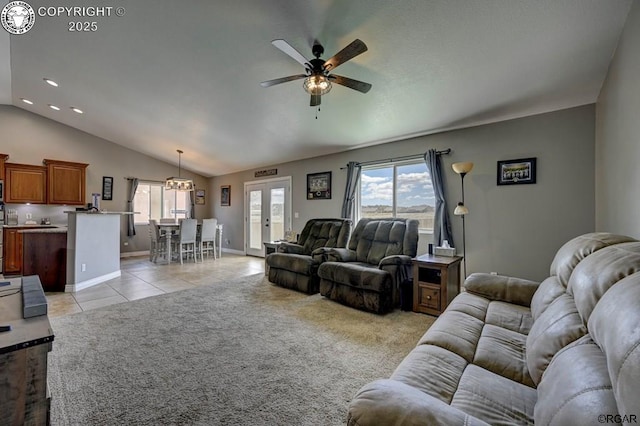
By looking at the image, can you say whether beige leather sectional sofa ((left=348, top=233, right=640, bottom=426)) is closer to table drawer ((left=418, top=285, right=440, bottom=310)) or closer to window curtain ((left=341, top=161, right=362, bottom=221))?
table drawer ((left=418, top=285, right=440, bottom=310))

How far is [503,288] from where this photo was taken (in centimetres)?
212

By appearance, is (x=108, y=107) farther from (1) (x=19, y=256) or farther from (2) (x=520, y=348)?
(2) (x=520, y=348)

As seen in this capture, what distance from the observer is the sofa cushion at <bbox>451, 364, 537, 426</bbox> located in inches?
36.8

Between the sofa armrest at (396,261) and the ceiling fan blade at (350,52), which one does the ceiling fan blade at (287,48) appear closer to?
the ceiling fan blade at (350,52)

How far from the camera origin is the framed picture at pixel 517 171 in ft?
11.2

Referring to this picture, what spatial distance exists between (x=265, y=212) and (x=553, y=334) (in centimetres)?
649

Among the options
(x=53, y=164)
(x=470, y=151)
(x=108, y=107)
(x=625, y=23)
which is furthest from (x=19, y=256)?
(x=625, y=23)

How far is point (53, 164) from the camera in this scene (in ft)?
19.8

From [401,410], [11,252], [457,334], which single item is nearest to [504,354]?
[457,334]

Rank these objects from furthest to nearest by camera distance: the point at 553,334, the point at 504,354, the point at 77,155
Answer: the point at 77,155 → the point at 504,354 → the point at 553,334

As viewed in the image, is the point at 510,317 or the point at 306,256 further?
the point at 306,256

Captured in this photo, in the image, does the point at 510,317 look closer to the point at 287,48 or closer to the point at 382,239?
the point at 382,239

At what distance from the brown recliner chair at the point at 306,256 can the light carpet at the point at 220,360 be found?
450 mm

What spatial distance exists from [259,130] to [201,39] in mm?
2155
